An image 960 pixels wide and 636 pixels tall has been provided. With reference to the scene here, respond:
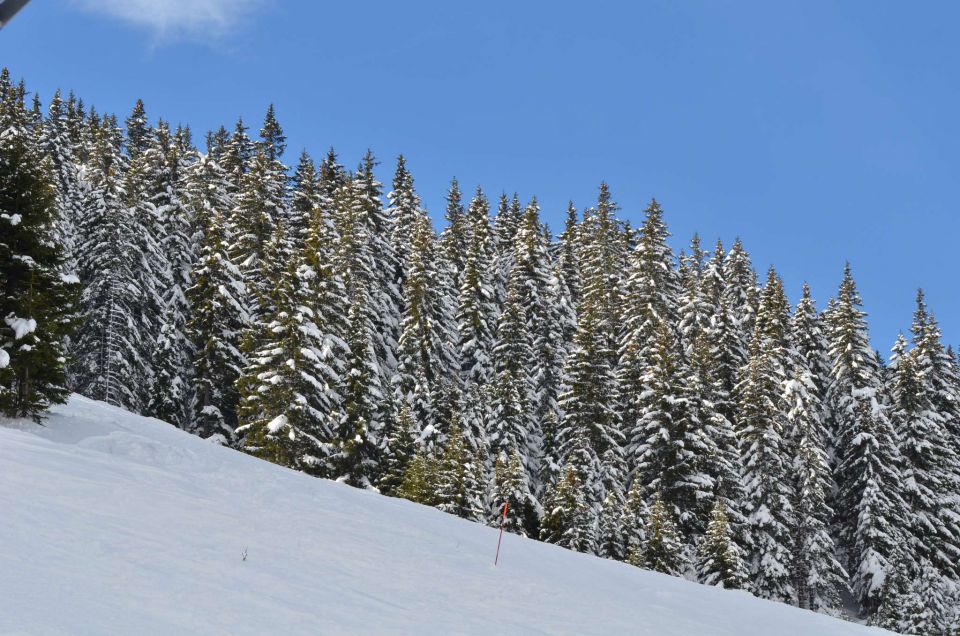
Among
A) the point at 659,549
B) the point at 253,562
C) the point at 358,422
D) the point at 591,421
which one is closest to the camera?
the point at 253,562

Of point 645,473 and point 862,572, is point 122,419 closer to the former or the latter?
point 645,473

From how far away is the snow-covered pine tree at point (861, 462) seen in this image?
1790 inches

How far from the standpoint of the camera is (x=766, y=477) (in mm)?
44750

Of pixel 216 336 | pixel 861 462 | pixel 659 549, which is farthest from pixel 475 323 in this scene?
pixel 861 462

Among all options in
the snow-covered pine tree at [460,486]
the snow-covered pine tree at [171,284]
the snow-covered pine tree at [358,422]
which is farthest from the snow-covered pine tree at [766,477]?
the snow-covered pine tree at [171,284]

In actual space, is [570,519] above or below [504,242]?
below

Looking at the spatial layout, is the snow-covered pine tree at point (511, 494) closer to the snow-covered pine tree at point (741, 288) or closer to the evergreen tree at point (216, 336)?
the evergreen tree at point (216, 336)

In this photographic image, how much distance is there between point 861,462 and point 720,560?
60.4ft

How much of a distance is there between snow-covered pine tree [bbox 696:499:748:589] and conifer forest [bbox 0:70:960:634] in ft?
0.40

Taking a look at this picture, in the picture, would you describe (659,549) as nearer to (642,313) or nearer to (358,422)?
(358,422)

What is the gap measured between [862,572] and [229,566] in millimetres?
46350

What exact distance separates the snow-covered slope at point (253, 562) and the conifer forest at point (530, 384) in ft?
55.4

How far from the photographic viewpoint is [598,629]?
10.4m

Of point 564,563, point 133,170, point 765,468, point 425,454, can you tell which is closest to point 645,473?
point 765,468
